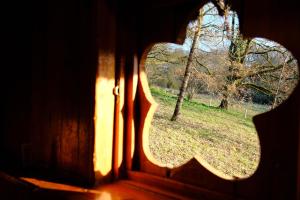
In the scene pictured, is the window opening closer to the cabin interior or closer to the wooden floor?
the cabin interior

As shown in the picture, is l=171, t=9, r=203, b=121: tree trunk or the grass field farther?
l=171, t=9, r=203, b=121: tree trunk

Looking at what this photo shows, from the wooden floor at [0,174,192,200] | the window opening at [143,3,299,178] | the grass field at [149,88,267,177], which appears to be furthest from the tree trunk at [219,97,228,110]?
the wooden floor at [0,174,192,200]

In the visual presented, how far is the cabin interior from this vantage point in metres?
2.31

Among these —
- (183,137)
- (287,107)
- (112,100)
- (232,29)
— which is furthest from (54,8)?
(232,29)

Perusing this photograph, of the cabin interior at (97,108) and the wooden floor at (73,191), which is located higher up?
the cabin interior at (97,108)

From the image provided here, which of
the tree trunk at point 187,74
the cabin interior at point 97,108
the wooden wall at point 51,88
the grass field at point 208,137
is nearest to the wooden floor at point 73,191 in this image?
the cabin interior at point 97,108

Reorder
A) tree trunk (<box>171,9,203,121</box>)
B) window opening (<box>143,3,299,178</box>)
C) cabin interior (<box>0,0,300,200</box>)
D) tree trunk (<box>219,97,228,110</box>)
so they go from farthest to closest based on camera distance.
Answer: tree trunk (<box>219,97,228,110</box>) → tree trunk (<box>171,9,203,121</box>) → window opening (<box>143,3,299,178</box>) → cabin interior (<box>0,0,300,200</box>)

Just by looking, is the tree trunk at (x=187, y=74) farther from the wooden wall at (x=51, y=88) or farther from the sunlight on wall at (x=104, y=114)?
the sunlight on wall at (x=104, y=114)

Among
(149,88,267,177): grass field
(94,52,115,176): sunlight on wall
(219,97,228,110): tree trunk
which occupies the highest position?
(94,52,115,176): sunlight on wall

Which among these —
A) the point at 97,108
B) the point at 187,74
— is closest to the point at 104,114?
the point at 97,108

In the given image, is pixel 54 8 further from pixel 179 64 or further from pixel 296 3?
pixel 179 64

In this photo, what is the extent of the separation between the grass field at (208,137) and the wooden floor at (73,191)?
535cm

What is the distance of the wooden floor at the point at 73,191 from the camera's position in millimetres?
2350

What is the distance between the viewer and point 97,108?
2.51 metres
